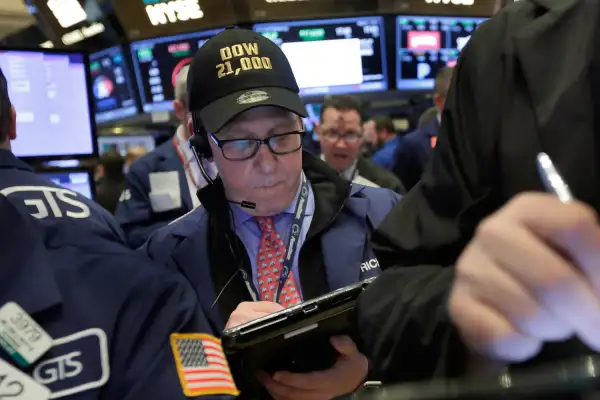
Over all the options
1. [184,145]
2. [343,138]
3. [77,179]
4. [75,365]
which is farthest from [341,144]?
[75,365]

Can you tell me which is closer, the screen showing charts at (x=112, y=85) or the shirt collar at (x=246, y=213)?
the shirt collar at (x=246, y=213)

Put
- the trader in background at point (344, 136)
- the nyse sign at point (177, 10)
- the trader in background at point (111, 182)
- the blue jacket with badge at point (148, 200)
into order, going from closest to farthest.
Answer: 1. the blue jacket with badge at point (148, 200)
2. the trader in background at point (344, 136)
3. the trader in background at point (111, 182)
4. the nyse sign at point (177, 10)

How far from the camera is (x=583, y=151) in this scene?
73cm

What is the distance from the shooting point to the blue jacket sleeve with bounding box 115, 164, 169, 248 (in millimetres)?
3008

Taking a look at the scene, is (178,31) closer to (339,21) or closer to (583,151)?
(339,21)

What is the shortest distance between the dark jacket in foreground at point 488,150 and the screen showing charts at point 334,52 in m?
3.42

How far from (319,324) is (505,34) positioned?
0.66 m

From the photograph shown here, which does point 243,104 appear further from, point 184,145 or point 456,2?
point 456,2

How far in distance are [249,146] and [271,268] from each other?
30 cm

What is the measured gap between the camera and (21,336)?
1146 millimetres

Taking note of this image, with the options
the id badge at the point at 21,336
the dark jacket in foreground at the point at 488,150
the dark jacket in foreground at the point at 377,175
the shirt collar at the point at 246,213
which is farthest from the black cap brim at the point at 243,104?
the dark jacket in foreground at the point at 377,175

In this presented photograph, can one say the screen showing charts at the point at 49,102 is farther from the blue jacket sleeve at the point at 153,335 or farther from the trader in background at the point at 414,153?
the trader in background at the point at 414,153

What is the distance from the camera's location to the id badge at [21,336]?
3.72ft

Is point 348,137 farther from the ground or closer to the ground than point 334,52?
closer to the ground
